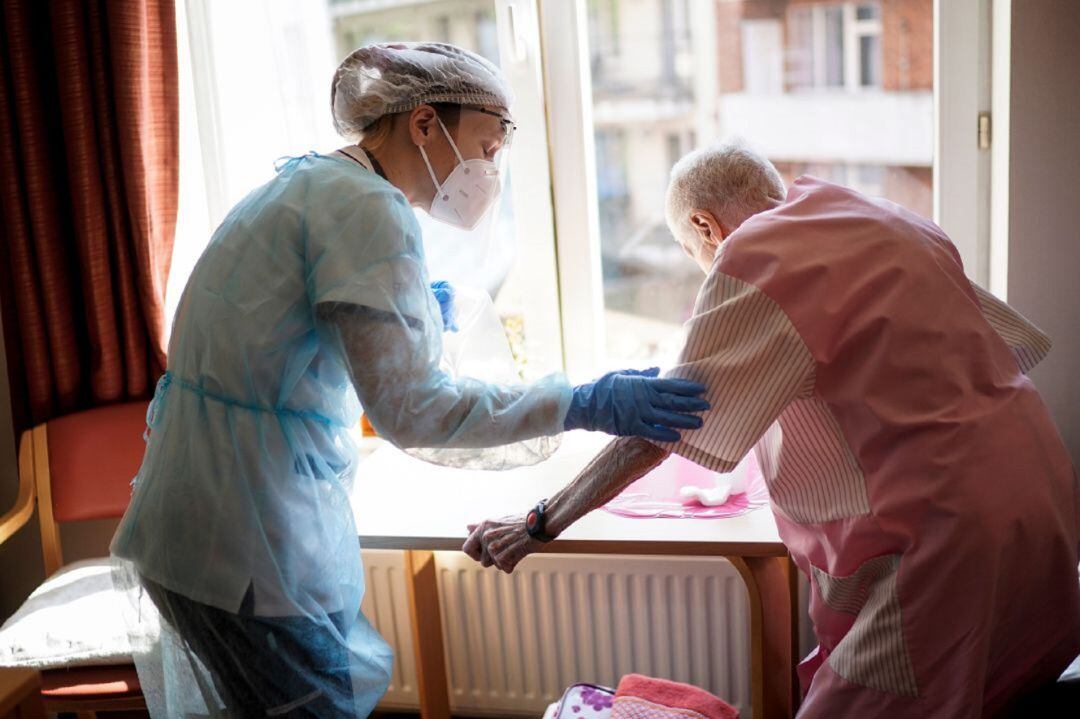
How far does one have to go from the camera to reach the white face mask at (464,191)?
1528 mm

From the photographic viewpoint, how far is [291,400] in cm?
144

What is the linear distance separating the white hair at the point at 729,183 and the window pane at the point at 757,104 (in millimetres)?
977

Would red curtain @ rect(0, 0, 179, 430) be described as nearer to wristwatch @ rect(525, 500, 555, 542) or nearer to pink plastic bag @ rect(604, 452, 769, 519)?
pink plastic bag @ rect(604, 452, 769, 519)

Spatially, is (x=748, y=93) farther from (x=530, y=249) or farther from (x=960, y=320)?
(x=960, y=320)

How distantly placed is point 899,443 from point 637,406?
33 cm

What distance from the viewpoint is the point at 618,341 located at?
276cm

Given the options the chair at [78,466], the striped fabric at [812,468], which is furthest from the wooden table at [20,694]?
the striped fabric at [812,468]

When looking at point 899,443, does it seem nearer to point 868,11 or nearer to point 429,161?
point 429,161

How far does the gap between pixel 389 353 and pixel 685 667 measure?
1.40m

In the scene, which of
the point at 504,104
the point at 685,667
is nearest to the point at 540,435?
the point at 504,104

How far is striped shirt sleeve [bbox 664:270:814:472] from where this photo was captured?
4.29ft

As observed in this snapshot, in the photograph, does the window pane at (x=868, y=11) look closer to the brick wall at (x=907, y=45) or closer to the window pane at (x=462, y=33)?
the brick wall at (x=907, y=45)

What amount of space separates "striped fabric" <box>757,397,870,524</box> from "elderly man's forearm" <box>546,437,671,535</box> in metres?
0.16

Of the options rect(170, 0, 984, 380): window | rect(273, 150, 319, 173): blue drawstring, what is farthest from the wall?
rect(273, 150, 319, 173): blue drawstring
